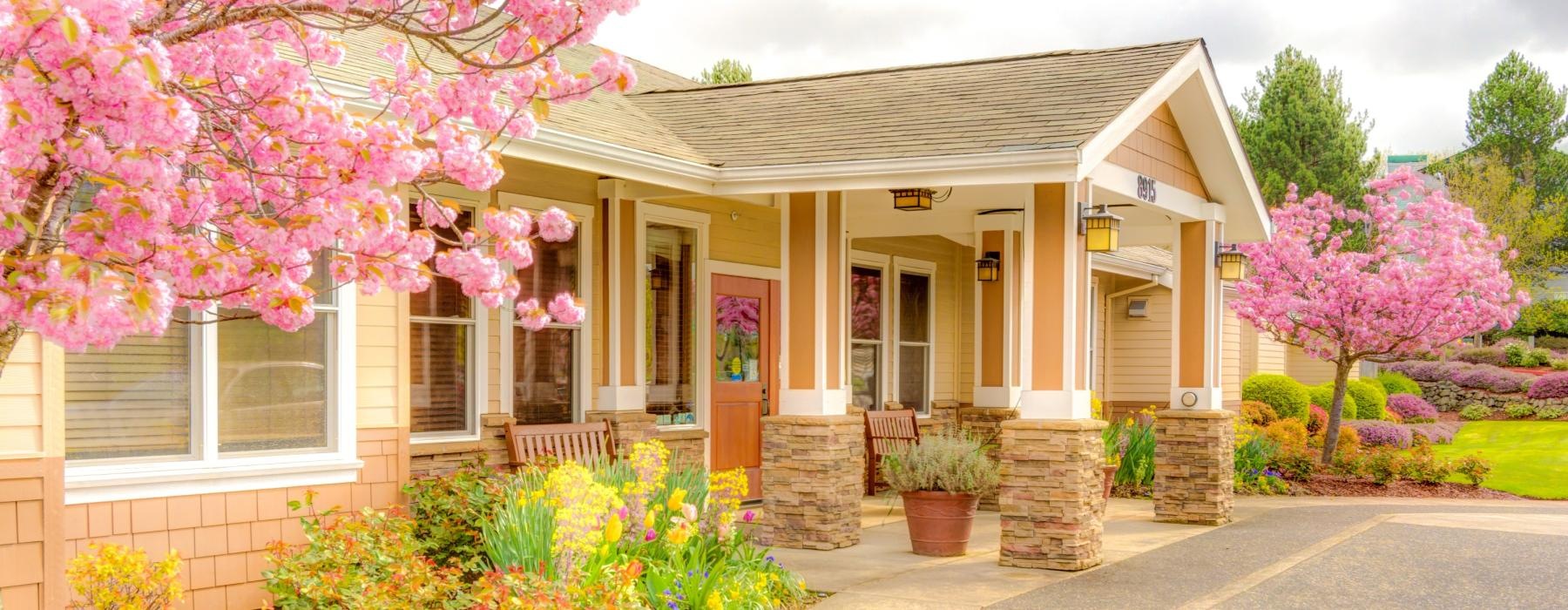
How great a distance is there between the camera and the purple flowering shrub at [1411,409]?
2792 centimetres

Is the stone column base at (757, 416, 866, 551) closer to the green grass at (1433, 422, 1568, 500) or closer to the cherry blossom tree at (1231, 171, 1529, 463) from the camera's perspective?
the cherry blossom tree at (1231, 171, 1529, 463)

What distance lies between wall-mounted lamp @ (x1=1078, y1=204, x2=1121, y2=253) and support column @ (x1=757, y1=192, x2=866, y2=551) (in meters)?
1.75

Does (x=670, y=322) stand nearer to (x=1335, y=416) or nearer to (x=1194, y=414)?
(x=1194, y=414)

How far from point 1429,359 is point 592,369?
94.1 feet

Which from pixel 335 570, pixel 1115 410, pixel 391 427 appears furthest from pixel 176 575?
pixel 1115 410

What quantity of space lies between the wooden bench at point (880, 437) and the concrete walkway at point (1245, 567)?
1104 mm

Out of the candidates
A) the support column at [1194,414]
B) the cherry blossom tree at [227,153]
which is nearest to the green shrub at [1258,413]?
the support column at [1194,414]

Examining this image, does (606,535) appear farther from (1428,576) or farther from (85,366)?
(1428,576)

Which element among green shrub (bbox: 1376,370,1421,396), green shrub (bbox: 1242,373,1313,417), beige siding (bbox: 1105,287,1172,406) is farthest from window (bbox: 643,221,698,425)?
green shrub (bbox: 1376,370,1421,396)

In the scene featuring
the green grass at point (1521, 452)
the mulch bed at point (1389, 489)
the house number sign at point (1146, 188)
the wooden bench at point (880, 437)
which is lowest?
the green grass at point (1521, 452)

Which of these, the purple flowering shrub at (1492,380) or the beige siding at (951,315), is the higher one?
the beige siding at (951,315)

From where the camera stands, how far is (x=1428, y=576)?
28.9 ft

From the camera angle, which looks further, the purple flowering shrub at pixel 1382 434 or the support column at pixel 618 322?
the purple flowering shrub at pixel 1382 434

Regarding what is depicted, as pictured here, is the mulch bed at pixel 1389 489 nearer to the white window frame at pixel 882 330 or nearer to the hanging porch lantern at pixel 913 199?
the white window frame at pixel 882 330
